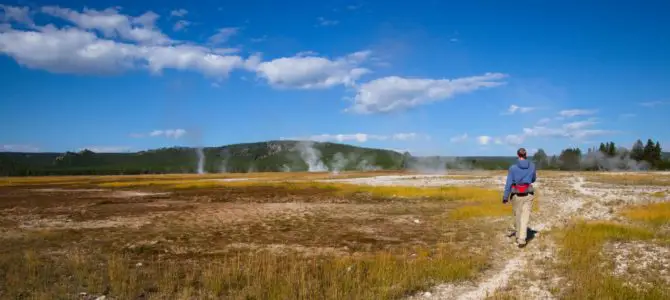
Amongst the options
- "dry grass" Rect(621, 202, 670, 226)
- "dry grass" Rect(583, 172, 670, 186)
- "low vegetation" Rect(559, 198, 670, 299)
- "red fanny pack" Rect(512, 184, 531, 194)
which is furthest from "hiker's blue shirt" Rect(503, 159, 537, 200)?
"dry grass" Rect(583, 172, 670, 186)

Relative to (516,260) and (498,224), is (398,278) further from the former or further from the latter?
(498,224)

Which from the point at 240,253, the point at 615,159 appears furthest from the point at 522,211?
the point at 615,159

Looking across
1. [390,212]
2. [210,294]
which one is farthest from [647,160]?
[210,294]

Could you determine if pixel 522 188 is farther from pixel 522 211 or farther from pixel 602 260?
pixel 602 260

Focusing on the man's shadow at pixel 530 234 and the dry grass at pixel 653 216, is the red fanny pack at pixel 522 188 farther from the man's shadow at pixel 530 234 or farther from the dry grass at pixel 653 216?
the dry grass at pixel 653 216

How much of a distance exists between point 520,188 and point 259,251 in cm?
861

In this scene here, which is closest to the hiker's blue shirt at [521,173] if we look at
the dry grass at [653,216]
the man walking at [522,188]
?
the man walking at [522,188]

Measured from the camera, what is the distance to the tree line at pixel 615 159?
126625mm

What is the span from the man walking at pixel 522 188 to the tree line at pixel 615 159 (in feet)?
441

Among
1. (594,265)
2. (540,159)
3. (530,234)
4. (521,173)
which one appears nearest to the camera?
(594,265)

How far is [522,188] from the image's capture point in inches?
557

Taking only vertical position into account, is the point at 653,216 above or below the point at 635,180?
below

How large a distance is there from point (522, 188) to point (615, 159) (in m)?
142

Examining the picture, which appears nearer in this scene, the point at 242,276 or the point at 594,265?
the point at 594,265
